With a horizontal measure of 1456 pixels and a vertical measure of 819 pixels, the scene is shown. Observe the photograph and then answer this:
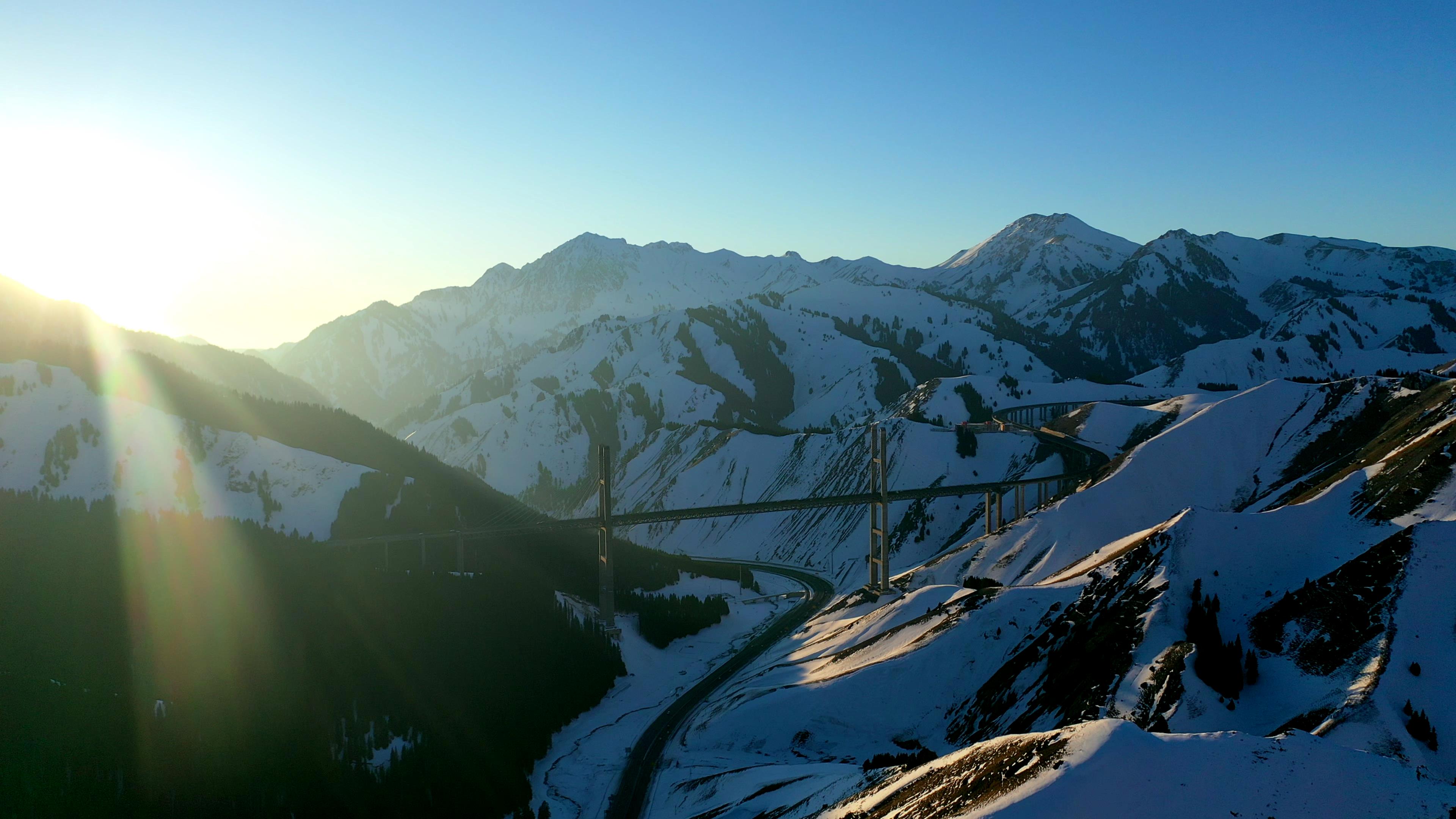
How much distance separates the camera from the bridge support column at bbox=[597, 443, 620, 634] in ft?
305

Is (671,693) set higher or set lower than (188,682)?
lower

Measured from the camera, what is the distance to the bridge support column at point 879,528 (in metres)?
96.2

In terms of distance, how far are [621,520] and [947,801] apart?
78.2 metres

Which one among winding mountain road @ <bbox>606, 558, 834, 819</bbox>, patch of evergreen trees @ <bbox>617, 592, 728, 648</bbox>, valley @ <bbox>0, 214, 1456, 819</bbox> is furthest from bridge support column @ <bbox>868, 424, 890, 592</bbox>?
patch of evergreen trees @ <bbox>617, 592, 728, 648</bbox>

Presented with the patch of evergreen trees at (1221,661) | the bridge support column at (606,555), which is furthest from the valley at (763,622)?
the bridge support column at (606,555)

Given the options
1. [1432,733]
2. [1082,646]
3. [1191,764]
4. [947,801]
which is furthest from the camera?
[1082,646]

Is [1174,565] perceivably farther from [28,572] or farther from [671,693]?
[28,572]

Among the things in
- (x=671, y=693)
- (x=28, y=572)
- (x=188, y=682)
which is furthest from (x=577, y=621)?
(x=28, y=572)

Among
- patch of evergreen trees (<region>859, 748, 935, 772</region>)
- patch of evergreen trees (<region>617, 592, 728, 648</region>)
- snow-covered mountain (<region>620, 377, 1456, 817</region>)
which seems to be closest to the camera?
snow-covered mountain (<region>620, 377, 1456, 817</region>)

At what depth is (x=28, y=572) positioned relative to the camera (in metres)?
63.0

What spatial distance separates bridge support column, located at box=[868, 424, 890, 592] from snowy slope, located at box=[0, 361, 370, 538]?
58.8 metres

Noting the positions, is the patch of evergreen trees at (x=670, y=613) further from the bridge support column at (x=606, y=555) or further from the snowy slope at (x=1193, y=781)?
the snowy slope at (x=1193, y=781)

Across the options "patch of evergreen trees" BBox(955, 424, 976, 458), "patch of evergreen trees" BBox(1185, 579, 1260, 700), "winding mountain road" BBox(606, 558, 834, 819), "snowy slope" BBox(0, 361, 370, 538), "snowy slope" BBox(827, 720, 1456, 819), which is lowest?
"winding mountain road" BBox(606, 558, 834, 819)

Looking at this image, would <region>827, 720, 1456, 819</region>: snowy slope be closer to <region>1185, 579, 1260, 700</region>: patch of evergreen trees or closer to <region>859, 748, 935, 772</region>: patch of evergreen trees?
<region>1185, 579, 1260, 700</region>: patch of evergreen trees
